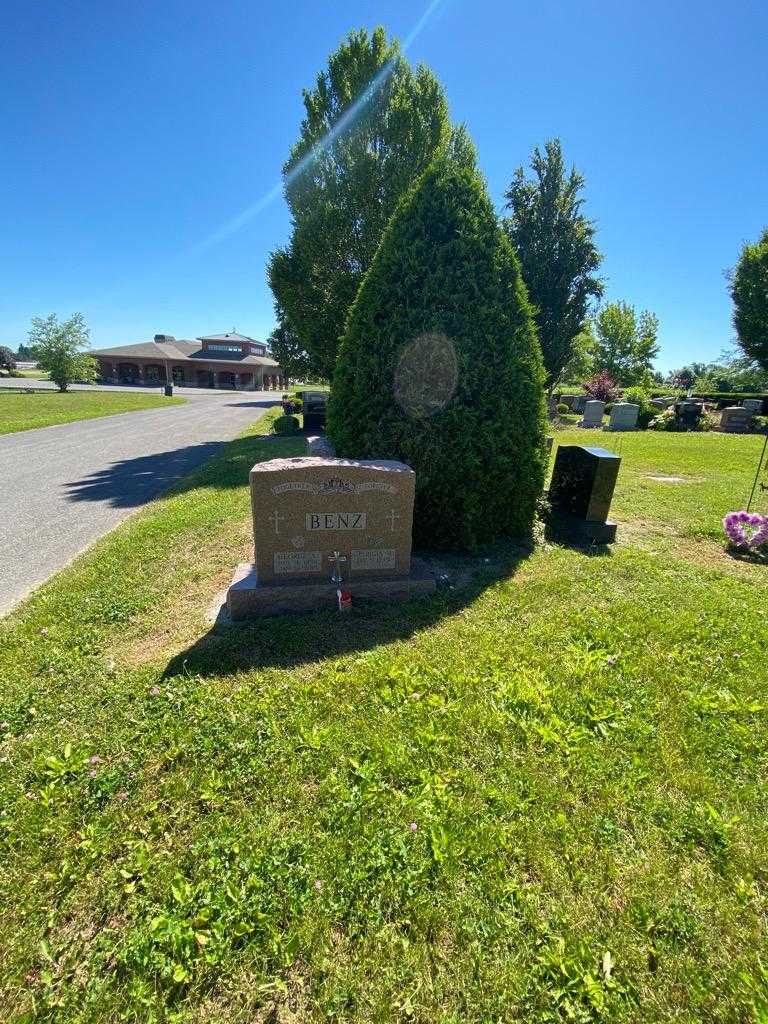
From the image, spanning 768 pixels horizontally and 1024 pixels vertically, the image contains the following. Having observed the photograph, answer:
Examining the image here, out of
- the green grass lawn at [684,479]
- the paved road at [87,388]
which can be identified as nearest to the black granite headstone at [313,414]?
the green grass lawn at [684,479]

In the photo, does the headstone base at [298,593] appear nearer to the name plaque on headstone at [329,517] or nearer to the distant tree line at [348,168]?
the name plaque on headstone at [329,517]

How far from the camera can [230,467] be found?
11.1 m

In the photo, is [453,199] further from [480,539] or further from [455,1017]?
[455,1017]

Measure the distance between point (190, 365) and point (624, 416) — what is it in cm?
5766

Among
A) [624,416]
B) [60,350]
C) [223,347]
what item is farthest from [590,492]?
[223,347]

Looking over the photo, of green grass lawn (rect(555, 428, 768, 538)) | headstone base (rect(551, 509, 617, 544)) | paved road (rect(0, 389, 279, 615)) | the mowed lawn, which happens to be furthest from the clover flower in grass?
paved road (rect(0, 389, 279, 615))

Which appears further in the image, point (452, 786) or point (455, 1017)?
point (452, 786)

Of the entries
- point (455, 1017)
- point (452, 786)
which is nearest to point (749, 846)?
point (452, 786)

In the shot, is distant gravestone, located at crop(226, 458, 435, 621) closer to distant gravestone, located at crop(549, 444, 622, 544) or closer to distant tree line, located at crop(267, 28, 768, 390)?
distant gravestone, located at crop(549, 444, 622, 544)

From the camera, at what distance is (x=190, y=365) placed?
205 ft

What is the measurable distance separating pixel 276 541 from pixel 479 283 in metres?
3.70

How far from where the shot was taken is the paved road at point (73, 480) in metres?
5.68

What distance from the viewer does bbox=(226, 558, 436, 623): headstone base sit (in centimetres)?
408

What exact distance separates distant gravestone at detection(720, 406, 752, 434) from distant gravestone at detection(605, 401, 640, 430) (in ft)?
13.7
